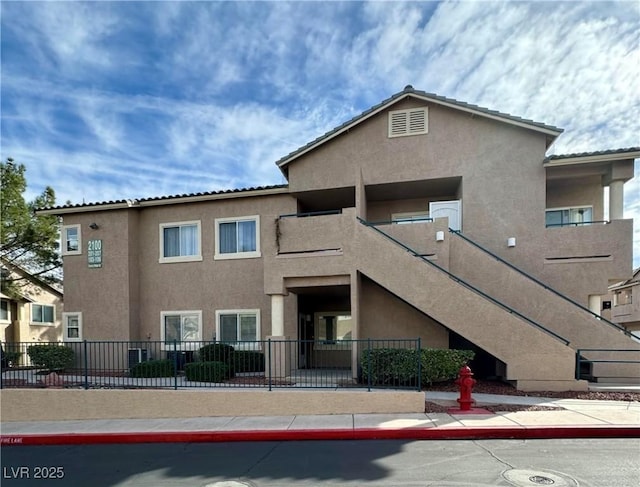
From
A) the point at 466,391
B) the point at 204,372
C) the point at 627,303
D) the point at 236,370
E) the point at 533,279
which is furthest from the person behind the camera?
the point at 627,303

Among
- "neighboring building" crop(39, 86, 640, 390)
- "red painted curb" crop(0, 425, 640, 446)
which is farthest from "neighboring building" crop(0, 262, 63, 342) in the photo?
"red painted curb" crop(0, 425, 640, 446)

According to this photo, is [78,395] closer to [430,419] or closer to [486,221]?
[430,419]

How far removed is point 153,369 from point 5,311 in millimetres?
16780

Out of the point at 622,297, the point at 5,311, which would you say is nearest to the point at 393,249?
the point at 5,311

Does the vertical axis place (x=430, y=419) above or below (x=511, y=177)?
below

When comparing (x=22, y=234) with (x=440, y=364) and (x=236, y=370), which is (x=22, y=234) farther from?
(x=440, y=364)

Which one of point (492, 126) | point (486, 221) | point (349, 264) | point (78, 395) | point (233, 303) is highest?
point (492, 126)

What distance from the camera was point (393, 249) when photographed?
10.3m

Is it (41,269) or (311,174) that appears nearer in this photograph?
(311,174)

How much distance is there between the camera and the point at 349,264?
1068 cm

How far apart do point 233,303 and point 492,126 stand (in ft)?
36.4

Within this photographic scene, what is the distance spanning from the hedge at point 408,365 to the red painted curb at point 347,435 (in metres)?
2.81

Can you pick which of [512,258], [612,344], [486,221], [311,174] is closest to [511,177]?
[486,221]

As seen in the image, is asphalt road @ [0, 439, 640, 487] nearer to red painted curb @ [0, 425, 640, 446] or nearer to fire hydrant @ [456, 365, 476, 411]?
red painted curb @ [0, 425, 640, 446]
